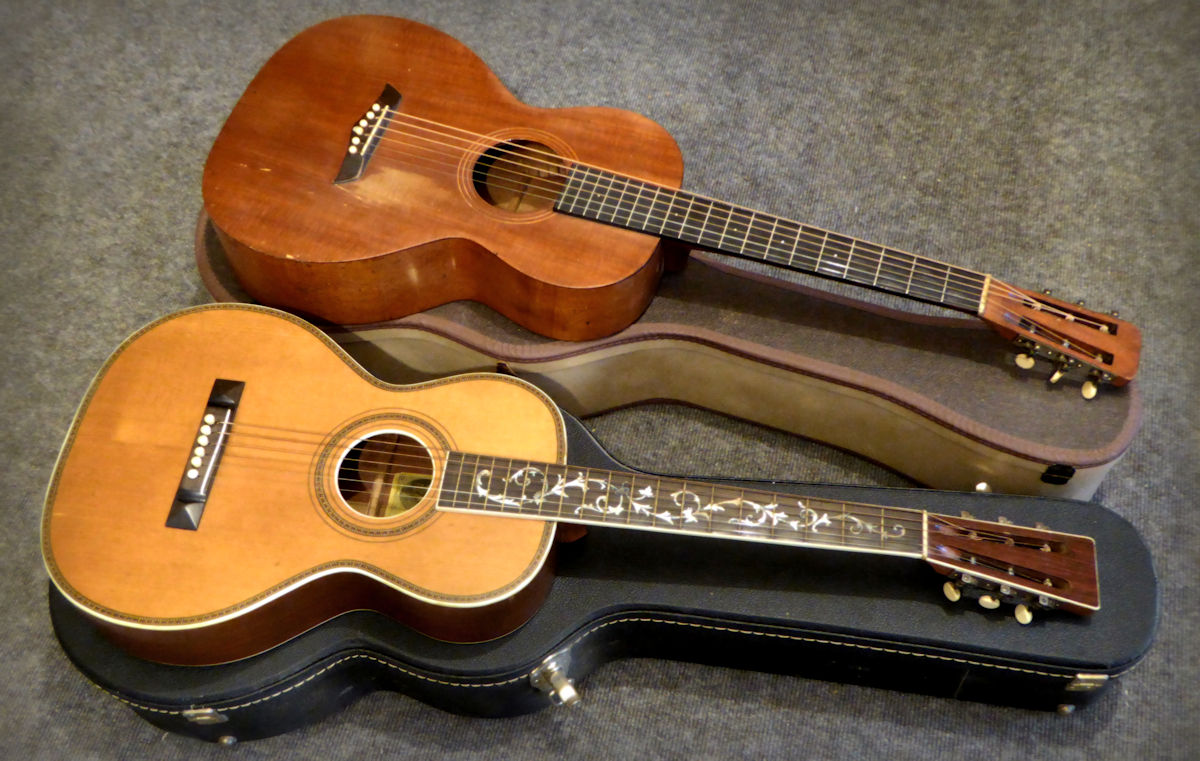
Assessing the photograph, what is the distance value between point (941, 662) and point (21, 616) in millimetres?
1607

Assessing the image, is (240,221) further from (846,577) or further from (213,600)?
(846,577)

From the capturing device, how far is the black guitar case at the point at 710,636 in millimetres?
1486

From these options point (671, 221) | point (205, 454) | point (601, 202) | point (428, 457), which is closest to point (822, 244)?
point (671, 221)

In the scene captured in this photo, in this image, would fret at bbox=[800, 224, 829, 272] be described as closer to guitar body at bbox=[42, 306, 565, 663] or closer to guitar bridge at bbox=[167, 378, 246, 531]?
guitar body at bbox=[42, 306, 565, 663]

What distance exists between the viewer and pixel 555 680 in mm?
1516

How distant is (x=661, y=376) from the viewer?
6.04ft

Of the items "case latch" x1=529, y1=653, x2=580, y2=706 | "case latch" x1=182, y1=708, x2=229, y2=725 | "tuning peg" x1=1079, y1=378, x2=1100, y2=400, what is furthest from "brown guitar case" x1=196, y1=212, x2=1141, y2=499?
"case latch" x1=182, y1=708, x2=229, y2=725

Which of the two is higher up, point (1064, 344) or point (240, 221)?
point (1064, 344)

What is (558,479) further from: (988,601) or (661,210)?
(988,601)

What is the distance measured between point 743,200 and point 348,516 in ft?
3.79

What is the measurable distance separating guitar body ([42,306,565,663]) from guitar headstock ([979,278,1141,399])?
780 millimetres

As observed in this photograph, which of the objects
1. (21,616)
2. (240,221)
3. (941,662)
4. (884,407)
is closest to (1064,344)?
(884,407)

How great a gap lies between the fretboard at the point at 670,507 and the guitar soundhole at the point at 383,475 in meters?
0.11

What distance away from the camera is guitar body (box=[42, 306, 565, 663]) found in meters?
1.40
